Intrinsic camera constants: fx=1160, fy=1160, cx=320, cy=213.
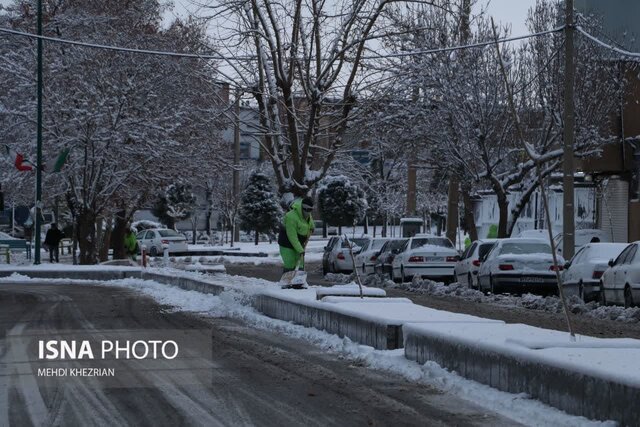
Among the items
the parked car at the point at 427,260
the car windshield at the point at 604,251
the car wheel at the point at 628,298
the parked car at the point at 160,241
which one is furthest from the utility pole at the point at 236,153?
the car wheel at the point at 628,298

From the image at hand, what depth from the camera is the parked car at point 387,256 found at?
122 ft

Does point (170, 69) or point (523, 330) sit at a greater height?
point (170, 69)

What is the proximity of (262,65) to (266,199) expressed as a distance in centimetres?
6144

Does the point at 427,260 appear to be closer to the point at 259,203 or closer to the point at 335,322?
the point at 335,322

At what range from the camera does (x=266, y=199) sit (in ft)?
277

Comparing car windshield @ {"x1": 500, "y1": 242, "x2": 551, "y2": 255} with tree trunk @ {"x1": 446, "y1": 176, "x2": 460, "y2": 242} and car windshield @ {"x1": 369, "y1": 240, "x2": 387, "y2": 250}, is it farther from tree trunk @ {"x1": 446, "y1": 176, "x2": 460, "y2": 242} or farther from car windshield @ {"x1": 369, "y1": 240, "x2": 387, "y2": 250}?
car windshield @ {"x1": 369, "y1": 240, "x2": 387, "y2": 250}

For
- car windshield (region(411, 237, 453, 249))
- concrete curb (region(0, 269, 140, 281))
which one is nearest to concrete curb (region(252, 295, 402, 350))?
concrete curb (region(0, 269, 140, 281))

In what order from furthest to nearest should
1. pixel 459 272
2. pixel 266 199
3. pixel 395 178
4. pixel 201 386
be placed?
pixel 266 199 → pixel 395 178 → pixel 459 272 → pixel 201 386

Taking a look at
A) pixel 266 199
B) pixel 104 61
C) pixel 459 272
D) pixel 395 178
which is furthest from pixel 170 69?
pixel 266 199

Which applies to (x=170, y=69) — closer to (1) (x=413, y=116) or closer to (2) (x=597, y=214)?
(1) (x=413, y=116)

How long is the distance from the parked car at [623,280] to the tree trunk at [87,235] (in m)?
22.4

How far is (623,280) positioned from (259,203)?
6354cm

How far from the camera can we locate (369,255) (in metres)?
40.8

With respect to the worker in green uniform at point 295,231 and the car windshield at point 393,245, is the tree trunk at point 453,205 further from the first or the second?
the worker in green uniform at point 295,231
